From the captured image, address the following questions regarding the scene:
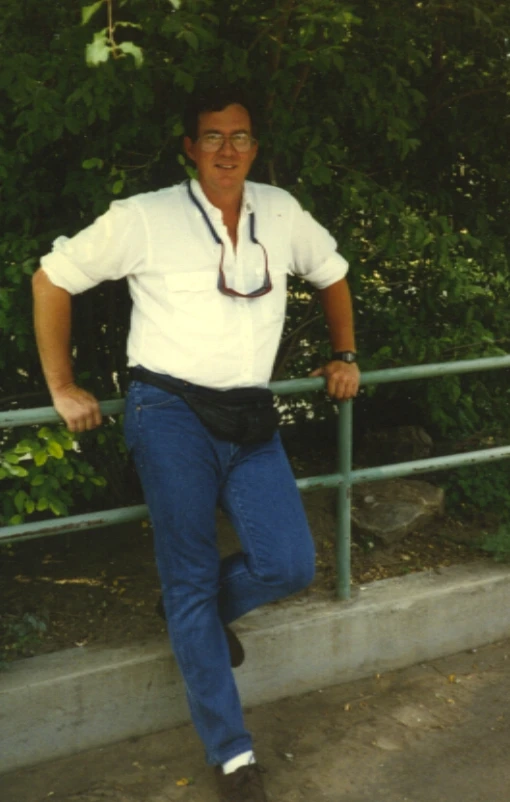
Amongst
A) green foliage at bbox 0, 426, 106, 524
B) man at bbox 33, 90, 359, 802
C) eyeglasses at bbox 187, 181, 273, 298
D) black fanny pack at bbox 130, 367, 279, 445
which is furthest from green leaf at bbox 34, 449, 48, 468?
eyeglasses at bbox 187, 181, 273, 298

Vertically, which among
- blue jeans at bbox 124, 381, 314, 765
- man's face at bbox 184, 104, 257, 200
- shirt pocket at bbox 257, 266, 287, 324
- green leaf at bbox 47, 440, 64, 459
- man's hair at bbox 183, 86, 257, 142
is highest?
man's hair at bbox 183, 86, 257, 142

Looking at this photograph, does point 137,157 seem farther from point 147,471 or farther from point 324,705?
point 324,705

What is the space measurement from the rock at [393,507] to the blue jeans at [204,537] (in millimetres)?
1289

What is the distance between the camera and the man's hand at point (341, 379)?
12.0ft

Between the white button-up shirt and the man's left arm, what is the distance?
38 centimetres

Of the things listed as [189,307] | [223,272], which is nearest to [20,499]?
[189,307]

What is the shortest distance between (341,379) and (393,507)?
46.1 inches

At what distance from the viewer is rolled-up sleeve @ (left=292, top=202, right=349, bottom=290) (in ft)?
11.5

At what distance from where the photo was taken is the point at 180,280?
3.20 meters

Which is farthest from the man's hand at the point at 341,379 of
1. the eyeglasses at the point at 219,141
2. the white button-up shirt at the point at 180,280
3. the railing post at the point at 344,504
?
the eyeglasses at the point at 219,141

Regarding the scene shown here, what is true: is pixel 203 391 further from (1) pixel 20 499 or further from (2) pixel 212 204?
(1) pixel 20 499

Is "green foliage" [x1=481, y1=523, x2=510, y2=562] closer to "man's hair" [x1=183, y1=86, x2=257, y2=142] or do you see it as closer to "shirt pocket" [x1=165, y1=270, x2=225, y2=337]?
"shirt pocket" [x1=165, y1=270, x2=225, y2=337]

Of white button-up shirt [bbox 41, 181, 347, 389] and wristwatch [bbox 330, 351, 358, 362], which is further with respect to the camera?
wristwatch [bbox 330, 351, 358, 362]

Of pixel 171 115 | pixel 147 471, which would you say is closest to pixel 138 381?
pixel 147 471
